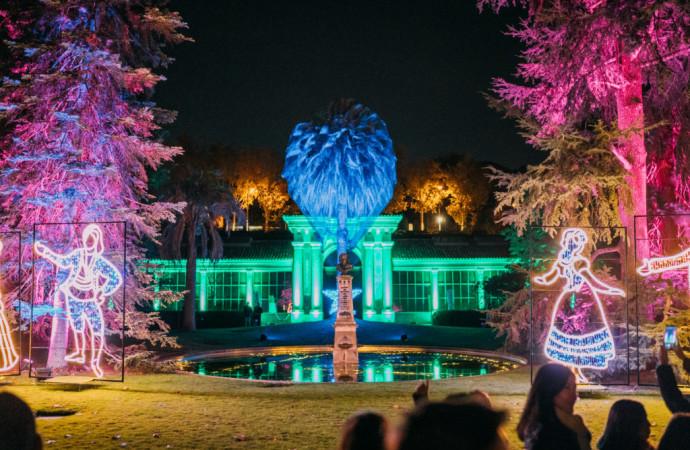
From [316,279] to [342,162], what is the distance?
19039mm

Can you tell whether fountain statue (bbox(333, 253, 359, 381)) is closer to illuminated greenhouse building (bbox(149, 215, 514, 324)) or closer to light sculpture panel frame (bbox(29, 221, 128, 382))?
light sculpture panel frame (bbox(29, 221, 128, 382))

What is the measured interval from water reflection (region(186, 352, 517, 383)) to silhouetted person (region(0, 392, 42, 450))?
13725 millimetres

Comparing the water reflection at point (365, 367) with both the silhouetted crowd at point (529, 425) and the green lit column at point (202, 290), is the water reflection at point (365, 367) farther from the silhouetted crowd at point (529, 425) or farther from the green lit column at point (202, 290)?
the green lit column at point (202, 290)

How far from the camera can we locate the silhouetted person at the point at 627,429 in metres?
4.38

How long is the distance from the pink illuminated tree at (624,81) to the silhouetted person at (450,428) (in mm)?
15404

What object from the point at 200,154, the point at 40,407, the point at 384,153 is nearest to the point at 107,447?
the point at 40,407

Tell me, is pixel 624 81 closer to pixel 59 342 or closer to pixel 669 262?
pixel 669 262

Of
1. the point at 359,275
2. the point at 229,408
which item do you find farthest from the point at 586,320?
the point at 359,275

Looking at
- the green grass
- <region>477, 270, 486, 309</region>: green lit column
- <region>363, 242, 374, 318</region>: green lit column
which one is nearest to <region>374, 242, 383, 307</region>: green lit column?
<region>363, 242, 374, 318</region>: green lit column

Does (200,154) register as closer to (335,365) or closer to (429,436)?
(335,365)

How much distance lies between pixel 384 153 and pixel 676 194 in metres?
12.7

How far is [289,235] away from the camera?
5422 centimetres

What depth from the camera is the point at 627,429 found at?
4.38 metres

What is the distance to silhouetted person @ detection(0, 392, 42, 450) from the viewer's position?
122 inches
